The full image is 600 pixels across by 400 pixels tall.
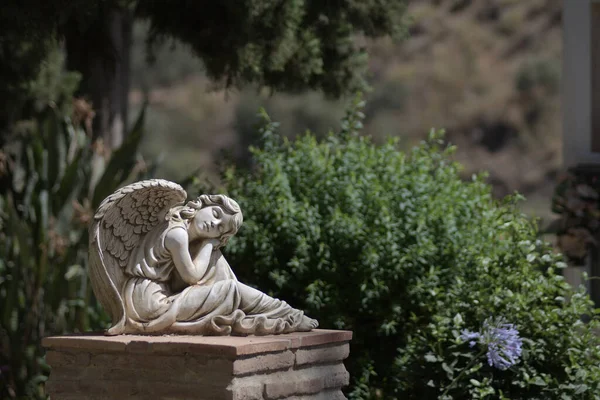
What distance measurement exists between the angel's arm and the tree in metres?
1.81

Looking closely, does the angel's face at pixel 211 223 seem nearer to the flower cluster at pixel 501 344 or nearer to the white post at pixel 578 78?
the flower cluster at pixel 501 344

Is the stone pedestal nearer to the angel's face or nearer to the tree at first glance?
the angel's face

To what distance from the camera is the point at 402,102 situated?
28328 mm

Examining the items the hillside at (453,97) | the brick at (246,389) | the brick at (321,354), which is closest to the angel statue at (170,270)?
the brick at (321,354)

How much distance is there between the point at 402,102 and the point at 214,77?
22258 millimetres

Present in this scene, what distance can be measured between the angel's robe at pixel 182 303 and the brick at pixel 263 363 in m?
0.15

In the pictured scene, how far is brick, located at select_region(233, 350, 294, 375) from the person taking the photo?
12.0ft

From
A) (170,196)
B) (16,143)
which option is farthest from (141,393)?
(16,143)

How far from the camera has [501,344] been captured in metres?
4.55

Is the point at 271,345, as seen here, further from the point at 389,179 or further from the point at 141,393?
the point at 389,179

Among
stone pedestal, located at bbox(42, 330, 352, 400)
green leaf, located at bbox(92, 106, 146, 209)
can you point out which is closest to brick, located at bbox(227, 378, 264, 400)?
stone pedestal, located at bbox(42, 330, 352, 400)

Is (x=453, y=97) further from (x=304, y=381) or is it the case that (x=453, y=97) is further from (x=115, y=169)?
(x=304, y=381)

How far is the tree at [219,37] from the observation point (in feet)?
18.5

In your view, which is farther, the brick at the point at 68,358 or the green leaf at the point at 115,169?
the green leaf at the point at 115,169
